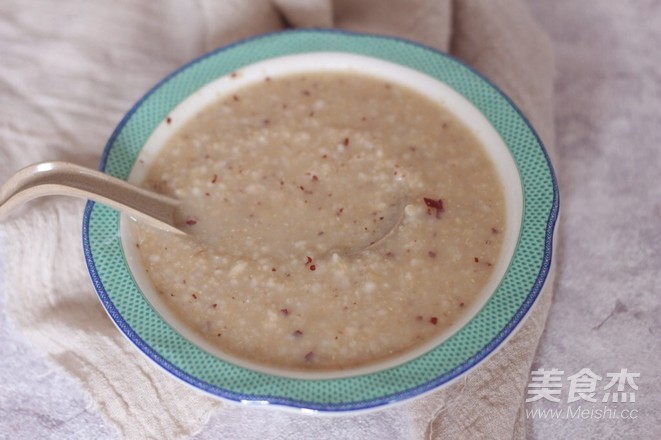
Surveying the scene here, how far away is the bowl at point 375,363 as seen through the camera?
117 cm

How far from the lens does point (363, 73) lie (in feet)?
5.34

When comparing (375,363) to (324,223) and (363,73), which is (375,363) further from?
(363,73)

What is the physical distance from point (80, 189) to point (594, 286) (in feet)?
3.21

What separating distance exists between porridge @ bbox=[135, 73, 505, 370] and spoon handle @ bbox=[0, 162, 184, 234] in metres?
0.04

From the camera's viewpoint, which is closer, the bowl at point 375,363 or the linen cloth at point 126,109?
the bowl at point 375,363

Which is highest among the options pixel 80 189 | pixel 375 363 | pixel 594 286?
pixel 80 189

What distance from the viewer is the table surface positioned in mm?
1368

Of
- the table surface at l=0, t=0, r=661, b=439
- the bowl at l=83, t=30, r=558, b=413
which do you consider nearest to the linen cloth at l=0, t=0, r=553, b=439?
the table surface at l=0, t=0, r=661, b=439

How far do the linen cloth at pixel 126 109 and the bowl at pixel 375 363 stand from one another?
0.16 meters

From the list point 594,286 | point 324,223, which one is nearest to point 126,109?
point 324,223

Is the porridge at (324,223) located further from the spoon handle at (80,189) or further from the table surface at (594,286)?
the table surface at (594,286)

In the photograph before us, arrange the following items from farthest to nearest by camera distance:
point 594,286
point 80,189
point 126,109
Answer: point 126,109 < point 594,286 < point 80,189

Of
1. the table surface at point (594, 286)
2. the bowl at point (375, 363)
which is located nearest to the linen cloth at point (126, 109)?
the table surface at point (594, 286)

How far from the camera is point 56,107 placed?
1717mm
